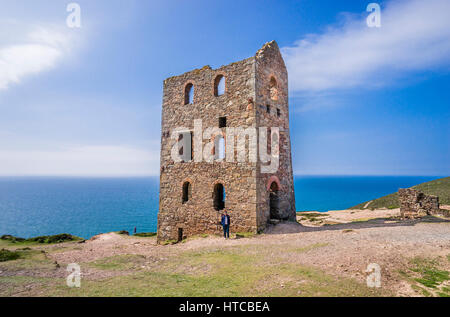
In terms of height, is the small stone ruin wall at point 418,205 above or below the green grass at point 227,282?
above

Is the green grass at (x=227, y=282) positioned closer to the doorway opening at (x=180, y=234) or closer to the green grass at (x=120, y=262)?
the green grass at (x=120, y=262)

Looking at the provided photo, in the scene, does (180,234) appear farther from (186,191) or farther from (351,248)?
(351,248)

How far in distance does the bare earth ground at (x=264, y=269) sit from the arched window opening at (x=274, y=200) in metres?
4.22

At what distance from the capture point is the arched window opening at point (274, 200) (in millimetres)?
15203

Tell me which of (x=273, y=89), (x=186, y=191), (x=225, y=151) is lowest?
(x=186, y=191)

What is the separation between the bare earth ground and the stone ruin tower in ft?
11.2

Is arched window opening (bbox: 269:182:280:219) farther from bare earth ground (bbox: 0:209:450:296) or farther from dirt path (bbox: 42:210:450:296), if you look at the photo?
bare earth ground (bbox: 0:209:450:296)

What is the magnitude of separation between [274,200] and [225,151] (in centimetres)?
437

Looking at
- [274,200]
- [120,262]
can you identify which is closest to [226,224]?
[274,200]

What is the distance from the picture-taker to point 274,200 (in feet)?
50.3

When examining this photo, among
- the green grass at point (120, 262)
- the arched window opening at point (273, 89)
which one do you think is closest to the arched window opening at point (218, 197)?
the green grass at point (120, 262)

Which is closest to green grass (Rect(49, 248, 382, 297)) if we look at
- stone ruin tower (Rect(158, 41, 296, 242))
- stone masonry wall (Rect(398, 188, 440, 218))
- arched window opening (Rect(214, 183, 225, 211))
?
stone ruin tower (Rect(158, 41, 296, 242))

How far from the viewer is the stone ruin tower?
13617 millimetres
